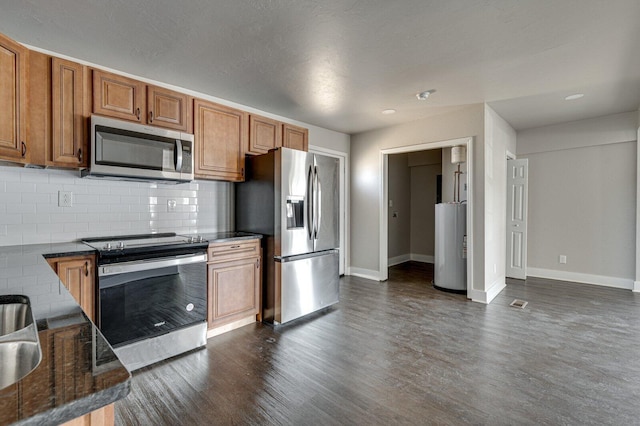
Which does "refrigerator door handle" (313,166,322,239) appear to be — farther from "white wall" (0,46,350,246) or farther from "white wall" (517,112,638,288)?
"white wall" (517,112,638,288)

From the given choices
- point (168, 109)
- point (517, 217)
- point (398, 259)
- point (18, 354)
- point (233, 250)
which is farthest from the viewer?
point (398, 259)

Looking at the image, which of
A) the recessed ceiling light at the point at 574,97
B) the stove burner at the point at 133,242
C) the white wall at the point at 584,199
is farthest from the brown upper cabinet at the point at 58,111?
the white wall at the point at 584,199

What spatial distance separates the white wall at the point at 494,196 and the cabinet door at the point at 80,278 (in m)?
3.95

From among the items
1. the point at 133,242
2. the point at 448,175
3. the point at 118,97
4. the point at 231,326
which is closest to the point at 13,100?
the point at 118,97

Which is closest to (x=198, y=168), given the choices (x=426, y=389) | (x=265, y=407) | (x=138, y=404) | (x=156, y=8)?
(x=156, y=8)

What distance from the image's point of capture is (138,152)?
257cm

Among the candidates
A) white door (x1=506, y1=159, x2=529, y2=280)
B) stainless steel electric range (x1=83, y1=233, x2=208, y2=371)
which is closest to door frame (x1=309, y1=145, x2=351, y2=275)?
white door (x1=506, y1=159, x2=529, y2=280)

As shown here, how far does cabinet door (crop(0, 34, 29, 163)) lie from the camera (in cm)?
199

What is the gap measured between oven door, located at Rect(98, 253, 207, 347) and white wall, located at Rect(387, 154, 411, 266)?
453 cm

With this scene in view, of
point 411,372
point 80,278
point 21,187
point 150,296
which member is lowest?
point 411,372

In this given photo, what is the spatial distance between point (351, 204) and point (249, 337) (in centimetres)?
307

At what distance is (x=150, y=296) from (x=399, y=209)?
5361 mm

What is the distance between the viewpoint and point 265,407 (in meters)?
1.89

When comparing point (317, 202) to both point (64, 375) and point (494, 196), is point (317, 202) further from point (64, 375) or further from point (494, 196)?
point (64, 375)
